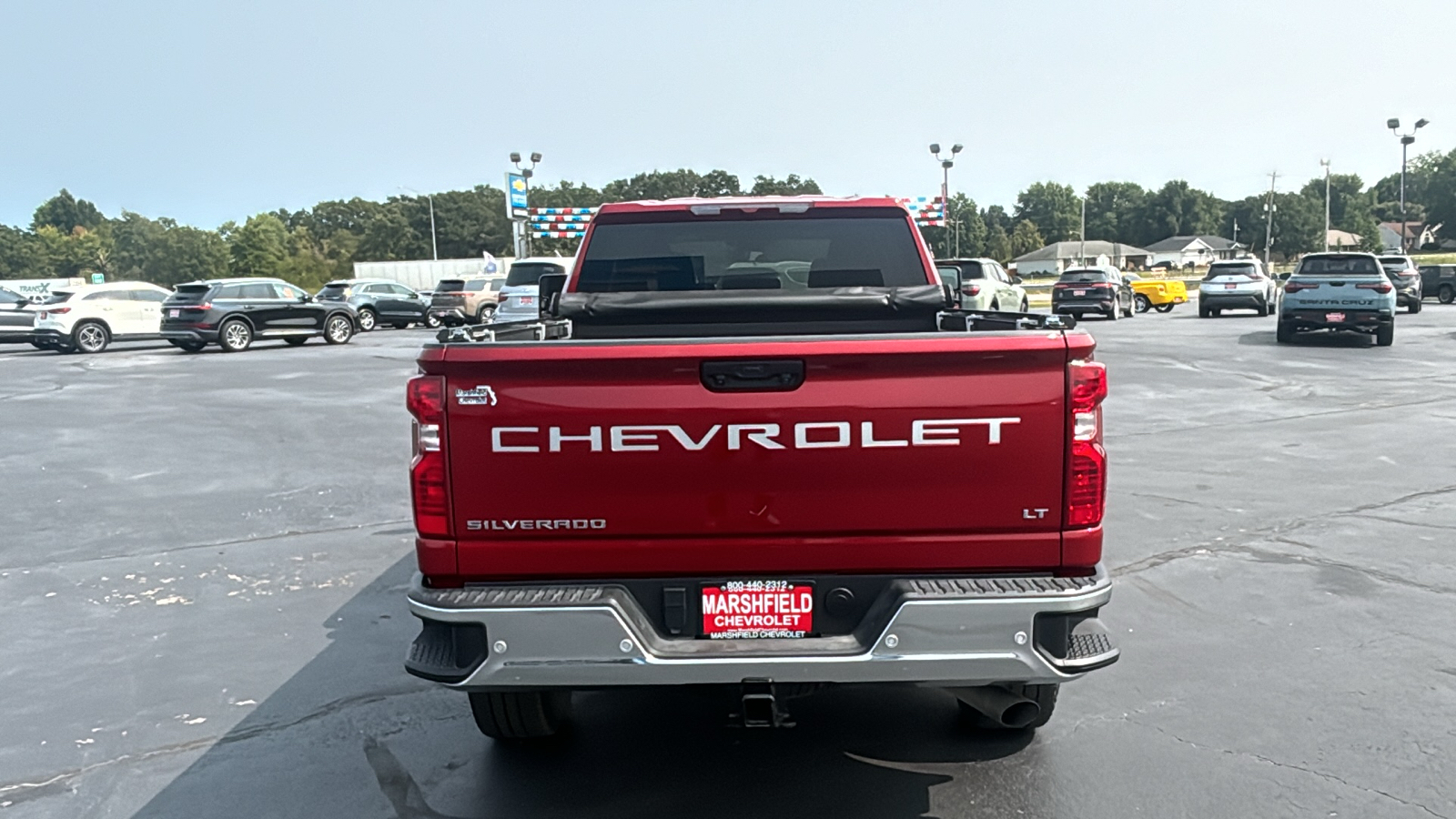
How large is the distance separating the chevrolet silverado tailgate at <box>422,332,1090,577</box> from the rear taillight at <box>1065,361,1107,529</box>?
0.12ft

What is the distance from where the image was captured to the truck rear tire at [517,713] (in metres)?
3.69

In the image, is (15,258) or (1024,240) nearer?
(15,258)

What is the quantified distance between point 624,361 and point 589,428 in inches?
8.6

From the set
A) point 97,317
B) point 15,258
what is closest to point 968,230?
point 15,258

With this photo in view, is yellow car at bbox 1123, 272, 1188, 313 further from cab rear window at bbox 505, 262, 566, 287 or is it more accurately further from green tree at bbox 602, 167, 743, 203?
green tree at bbox 602, 167, 743, 203

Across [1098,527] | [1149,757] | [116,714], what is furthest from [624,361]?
[116,714]

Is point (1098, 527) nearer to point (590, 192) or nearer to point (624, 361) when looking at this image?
point (624, 361)

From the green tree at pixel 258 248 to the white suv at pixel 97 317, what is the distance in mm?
77460

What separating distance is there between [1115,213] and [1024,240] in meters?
21.2

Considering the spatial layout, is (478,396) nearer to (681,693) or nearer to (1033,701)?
(681,693)

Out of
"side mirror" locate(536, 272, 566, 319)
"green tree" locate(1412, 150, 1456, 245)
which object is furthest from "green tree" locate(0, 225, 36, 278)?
"green tree" locate(1412, 150, 1456, 245)

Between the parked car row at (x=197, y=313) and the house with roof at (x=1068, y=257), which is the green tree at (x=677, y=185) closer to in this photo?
the house with roof at (x=1068, y=257)

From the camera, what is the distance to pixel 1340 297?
19375 mm

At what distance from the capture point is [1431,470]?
28.7 feet
